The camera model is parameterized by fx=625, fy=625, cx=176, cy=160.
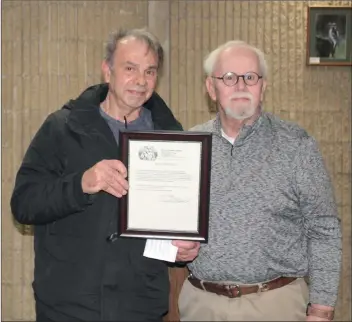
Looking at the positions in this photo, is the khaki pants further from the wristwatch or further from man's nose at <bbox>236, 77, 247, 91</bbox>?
man's nose at <bbox>236, 77, 247, 91</bbox>

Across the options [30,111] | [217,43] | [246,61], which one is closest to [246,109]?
[246,61]

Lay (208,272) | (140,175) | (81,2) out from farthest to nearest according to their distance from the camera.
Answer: (81,2), (208,272), (140,175)

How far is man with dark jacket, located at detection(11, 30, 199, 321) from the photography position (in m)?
2.10

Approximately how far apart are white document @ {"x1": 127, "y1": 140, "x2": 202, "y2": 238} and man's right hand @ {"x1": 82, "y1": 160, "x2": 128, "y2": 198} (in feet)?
0.13

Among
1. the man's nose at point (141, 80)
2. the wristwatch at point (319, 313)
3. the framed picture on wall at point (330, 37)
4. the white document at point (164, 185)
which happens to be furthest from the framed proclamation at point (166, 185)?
the framed picture on wall at point (330, 37)

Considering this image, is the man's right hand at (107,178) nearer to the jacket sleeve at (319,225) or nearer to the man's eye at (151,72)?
the man's eye at (151,72)

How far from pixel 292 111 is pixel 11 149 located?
187 centimetres

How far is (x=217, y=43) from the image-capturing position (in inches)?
161

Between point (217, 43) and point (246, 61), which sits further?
point (217, 43)

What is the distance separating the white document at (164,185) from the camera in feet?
6.70

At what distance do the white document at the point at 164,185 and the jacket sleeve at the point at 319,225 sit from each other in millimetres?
394

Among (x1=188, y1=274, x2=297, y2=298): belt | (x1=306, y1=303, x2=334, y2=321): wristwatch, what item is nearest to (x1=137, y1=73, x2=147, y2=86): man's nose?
(x1=188, y1=274, x2=297, y2=298): belt

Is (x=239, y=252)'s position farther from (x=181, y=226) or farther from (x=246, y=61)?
(x=246, y=61)

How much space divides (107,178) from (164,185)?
7.8 inches
